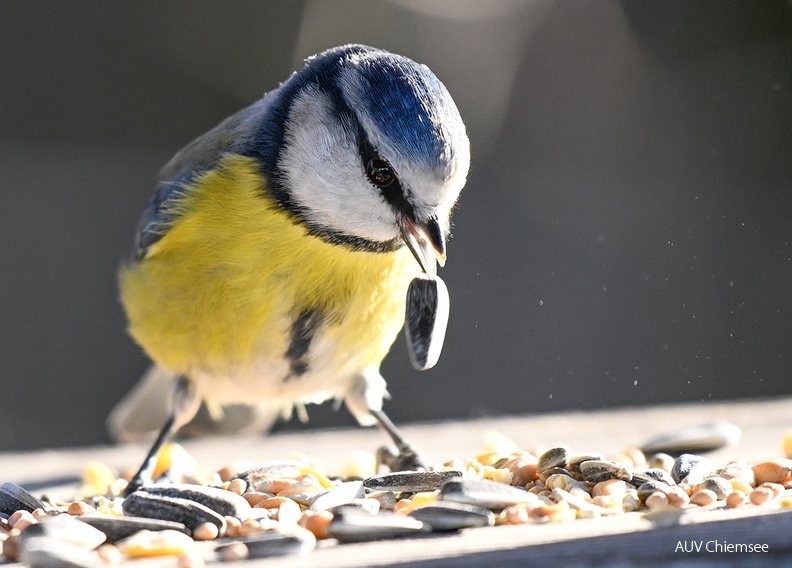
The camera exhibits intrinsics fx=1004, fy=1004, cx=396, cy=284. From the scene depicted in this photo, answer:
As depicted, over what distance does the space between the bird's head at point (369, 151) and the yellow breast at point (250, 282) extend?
6 centimetres

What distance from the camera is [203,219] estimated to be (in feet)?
6.38

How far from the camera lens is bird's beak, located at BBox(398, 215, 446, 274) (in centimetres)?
165

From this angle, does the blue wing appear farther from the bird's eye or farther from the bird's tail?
the bird's tail

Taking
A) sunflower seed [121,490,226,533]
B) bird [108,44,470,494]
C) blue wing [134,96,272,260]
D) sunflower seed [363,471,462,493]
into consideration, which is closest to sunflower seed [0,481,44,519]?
sunflower seed [121,490,226,533]

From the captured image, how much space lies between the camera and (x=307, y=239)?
184cm

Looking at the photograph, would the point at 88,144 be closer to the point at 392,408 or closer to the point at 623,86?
the point at 392,408

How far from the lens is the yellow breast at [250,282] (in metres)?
1.86

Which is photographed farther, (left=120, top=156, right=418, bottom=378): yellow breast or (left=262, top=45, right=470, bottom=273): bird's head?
(left=120, top=156, right=418, bottom=378): yellow breast

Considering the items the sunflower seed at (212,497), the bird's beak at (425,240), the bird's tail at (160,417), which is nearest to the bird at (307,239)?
the bird's beak at (425,240)

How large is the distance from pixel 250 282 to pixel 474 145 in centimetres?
211

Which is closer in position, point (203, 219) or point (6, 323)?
point (203, 219)

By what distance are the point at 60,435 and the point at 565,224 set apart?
2381 millimetres

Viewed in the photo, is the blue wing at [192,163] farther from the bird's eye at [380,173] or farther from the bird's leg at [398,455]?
the bird's leg at [398,455]

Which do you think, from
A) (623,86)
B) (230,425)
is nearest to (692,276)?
(230,425)
